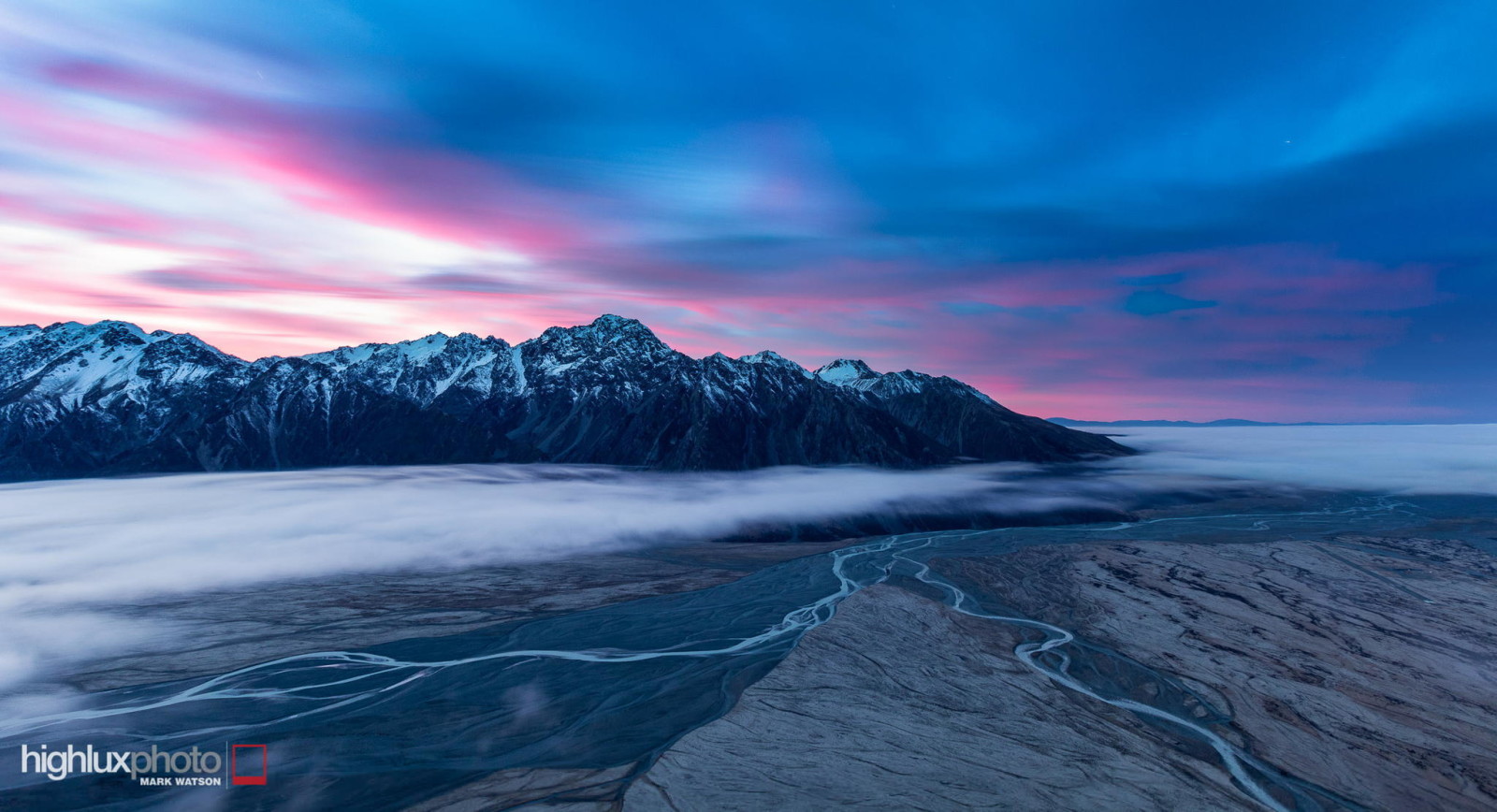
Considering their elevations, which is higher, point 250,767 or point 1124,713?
point 1124,713

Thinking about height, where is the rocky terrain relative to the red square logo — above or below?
above

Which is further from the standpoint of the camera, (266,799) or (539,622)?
(539,622)

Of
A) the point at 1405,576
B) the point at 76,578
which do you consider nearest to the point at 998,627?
the point at 1405,576

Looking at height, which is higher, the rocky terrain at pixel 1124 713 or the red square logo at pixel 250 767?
the rocky terrain at pixel 1124 713

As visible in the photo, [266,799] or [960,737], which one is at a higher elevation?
[960,737]

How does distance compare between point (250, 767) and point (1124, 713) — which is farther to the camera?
point (1124, 713)

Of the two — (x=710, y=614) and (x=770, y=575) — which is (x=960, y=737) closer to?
(x=710, y=614)

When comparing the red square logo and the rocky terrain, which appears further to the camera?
the red square logo

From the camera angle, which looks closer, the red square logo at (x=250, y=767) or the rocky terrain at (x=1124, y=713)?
the rocky terrain at (x=1124, y=713)
